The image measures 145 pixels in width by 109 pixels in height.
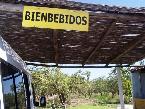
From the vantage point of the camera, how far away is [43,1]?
5547mm

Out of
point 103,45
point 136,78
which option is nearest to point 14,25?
point 103,45

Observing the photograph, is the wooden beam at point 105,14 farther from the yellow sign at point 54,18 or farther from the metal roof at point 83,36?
the yellow sign at point 54,18

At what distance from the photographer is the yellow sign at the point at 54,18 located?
563 centimetres

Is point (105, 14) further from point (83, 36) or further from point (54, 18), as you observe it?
point (83, 36)

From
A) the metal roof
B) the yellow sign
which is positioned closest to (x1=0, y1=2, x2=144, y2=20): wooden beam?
the metal roof

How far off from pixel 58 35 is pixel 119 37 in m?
1.60

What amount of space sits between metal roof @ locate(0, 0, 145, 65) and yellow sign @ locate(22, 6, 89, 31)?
96 mm

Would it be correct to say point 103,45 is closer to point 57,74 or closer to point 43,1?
point 43,1

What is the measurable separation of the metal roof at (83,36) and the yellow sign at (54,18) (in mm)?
96

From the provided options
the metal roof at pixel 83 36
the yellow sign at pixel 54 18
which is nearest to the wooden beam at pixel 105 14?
the metal roof at pixel 83 36

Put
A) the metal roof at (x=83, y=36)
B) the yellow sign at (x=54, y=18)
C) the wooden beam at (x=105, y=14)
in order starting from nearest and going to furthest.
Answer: the wooden beam at (x=105, y=14) → the yellow sign at (x=54, y=18) → the metal roof at (x=83, y=36)

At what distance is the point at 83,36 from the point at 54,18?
2.89m

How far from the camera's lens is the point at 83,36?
28.2 feet

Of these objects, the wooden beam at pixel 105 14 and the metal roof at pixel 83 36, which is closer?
the wooden beam at pixel 105 14
